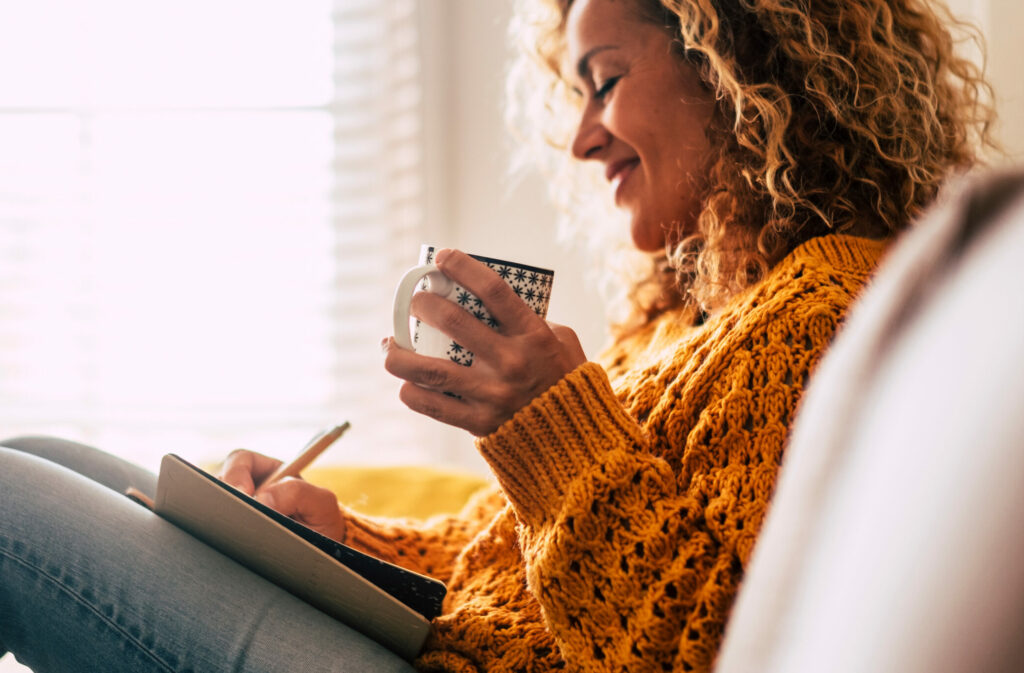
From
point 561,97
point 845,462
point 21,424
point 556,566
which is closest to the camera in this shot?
point 845,462

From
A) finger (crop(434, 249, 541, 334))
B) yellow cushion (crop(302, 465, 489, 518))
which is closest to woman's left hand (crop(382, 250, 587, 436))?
finger (crop(434, 249, 541, 334))

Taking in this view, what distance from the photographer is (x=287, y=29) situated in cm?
186

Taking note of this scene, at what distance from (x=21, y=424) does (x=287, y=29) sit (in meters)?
1.15

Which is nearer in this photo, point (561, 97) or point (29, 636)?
point (29, 636)

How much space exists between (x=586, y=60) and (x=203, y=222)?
4.33 ft

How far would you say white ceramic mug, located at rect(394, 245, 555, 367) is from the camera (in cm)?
60

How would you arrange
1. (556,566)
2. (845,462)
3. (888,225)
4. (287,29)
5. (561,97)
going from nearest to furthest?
1. (845,462)
2. (556,566)
3. (888,225)
4. (561,97)
5. (287,29)

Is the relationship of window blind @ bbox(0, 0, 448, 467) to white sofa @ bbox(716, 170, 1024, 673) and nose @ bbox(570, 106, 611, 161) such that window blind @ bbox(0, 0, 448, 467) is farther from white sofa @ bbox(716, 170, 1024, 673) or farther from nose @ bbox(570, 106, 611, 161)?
white sofa @ bbox(716, 170, 1024, 673)

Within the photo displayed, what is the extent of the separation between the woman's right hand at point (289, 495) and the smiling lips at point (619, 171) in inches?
17.7

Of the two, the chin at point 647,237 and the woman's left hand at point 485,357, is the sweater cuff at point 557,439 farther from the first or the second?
the chin at point 647,237

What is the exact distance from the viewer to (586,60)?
87cm

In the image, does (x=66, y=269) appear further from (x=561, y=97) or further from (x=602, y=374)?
(x=602, y=374)

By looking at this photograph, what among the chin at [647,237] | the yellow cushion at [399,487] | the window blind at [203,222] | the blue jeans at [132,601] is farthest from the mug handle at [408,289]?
the window blind at [203,222]

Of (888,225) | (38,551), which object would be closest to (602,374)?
(888,225)
